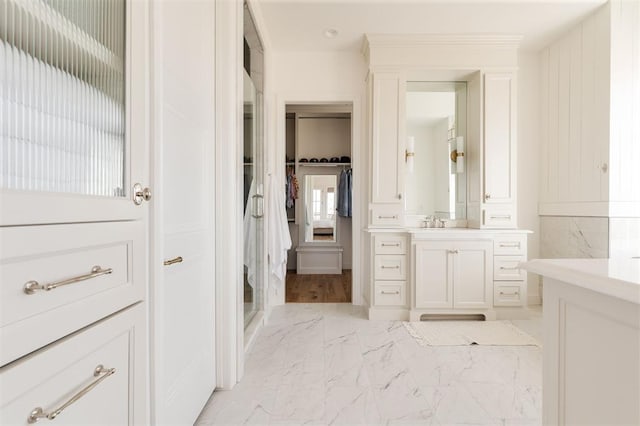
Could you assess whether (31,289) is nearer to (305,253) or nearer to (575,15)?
(575,15)

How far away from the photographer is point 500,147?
3348 mm

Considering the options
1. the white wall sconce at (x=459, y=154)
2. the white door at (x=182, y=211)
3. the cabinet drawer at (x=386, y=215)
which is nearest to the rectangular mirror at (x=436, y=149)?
the white wall sconce at (x=459, y=154)

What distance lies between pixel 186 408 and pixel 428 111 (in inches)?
137

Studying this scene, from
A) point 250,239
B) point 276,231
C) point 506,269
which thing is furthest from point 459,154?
point 250,239

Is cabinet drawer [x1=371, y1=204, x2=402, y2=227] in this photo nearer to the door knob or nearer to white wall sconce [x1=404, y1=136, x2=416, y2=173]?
white wall sconce [x1=404, y1=136, x2=416, y2=173]

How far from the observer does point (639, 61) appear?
2.85 meters

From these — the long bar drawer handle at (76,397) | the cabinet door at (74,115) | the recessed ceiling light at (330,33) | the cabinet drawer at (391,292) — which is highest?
the recessed ceiling light at (330,33)

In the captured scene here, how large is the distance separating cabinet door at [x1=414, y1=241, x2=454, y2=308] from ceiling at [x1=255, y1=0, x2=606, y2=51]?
2092mm

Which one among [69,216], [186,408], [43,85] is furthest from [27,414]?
[186,408]

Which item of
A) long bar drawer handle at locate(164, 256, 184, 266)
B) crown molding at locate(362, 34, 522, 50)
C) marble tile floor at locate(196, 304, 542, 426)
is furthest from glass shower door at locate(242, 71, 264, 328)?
crown molding at locate(362, 34, 522, 50)

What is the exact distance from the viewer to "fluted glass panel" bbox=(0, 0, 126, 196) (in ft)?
2.17

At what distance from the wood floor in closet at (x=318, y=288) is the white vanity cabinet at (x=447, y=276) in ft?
3.46

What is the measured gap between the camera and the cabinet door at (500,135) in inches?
132

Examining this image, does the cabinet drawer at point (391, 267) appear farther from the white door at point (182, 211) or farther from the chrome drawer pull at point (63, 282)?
the chrome drawer pull at point (63, 282)
